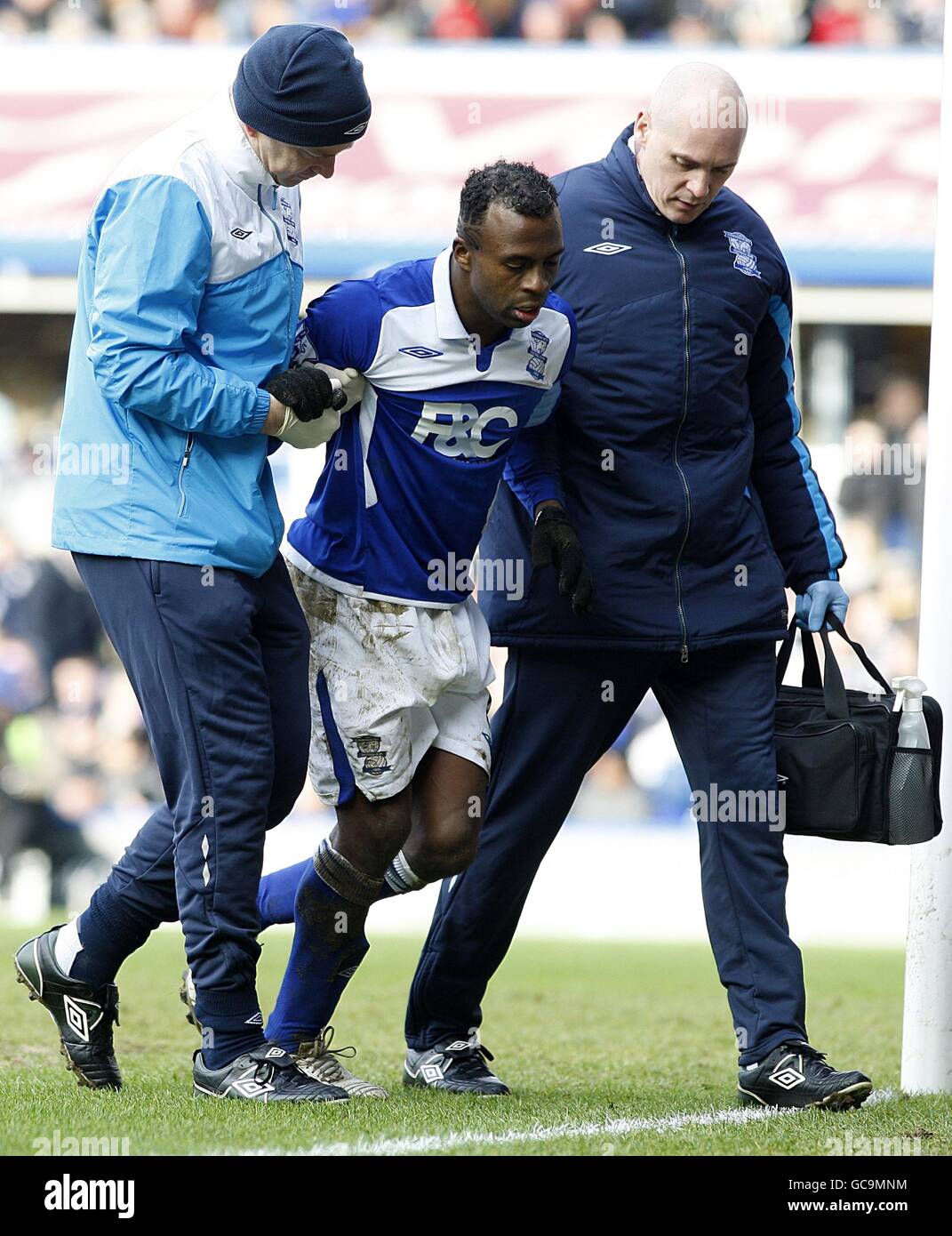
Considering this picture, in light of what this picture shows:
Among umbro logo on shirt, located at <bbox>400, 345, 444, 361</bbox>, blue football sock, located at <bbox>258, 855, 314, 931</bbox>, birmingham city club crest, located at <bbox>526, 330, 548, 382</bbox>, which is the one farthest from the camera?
blue football sock, located at <bbox>258, 855, 314, 931</bbox>

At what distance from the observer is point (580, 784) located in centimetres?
447

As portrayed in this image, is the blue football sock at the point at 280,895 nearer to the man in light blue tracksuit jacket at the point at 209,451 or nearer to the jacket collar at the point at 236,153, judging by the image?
the man in light blue tracksuit jacket at the point at 209,451

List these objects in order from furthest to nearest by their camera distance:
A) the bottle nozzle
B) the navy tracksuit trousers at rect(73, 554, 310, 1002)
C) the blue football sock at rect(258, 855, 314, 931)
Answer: the blue football sock at rect(258, 855, 314, 931), the bottle nozzle, the navy tracksuit trousers at rect(73, 554, 310, 1002)

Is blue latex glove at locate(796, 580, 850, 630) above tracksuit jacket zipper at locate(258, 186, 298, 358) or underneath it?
underneath

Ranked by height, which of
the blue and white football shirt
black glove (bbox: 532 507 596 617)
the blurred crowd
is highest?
the blurred crowd

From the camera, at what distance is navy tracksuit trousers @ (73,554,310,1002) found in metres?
3.76

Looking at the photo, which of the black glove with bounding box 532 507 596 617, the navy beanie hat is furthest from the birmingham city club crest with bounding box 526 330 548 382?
the navy beanie hat

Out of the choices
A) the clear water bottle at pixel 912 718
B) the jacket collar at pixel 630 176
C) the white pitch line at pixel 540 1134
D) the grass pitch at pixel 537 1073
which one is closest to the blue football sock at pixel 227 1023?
the grass pitch at pixel 537 1073

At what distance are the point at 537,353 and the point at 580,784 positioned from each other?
42.8 inches

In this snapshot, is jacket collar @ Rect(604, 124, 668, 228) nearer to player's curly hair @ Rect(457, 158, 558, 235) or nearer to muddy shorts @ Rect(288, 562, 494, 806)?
player's curly hair @ Rect(457, 158, 558, 235)

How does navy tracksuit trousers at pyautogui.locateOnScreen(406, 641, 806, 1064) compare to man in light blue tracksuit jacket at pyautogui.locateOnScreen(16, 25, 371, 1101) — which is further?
navy tracksuit trousers at pyautogui.locateOnScreen(406, 641, 806, 1064)

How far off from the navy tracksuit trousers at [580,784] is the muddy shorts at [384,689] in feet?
1.09

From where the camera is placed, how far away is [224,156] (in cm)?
380

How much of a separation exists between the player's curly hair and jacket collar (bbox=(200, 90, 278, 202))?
43 centimetres
